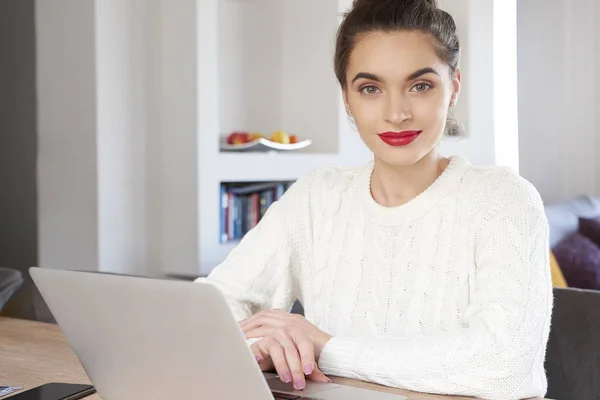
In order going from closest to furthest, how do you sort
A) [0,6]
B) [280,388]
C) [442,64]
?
[280,388]
[442,64]
[0,6]

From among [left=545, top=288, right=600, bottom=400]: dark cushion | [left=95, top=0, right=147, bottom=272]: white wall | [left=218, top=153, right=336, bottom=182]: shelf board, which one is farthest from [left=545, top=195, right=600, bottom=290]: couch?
[left=95, top=0, right=147, bottom=272]: white wall

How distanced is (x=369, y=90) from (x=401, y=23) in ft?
0.46

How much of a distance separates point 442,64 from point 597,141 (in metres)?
4.23

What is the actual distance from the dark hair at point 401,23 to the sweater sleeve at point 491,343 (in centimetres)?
37

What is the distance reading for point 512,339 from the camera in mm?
1296

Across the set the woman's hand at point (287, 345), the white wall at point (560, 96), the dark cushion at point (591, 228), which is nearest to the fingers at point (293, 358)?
the woman's hand at point (287, 345)

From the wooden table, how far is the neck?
48 centimetres

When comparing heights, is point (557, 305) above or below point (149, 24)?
below

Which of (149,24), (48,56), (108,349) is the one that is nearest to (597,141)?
(149,24)

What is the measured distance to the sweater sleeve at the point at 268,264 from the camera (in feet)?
5.45

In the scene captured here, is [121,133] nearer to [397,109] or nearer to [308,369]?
[397,109]

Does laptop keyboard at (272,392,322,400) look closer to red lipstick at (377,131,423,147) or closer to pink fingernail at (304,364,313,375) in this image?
pink fingernail at (304,364,313,375)

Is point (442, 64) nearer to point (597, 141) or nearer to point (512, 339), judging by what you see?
point (512, 339)

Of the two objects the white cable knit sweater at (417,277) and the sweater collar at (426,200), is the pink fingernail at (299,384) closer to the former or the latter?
the white cable knit sweater at (417,277)
